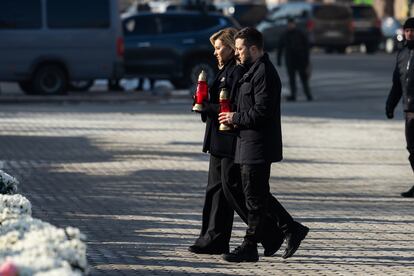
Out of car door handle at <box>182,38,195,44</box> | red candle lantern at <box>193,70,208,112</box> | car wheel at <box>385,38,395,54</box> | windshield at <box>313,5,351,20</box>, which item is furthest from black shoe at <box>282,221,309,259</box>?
car wheel at <box>385,38,395,54</box>

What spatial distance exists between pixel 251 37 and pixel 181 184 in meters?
5.38

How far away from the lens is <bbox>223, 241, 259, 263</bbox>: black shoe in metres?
9.98

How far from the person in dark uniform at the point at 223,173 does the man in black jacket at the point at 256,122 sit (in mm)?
116

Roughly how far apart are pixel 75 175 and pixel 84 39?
40.5 ft

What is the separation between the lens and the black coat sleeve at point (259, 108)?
9.66 metres

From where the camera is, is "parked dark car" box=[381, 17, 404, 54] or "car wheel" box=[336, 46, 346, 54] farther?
"parked dark car" box=[381, 17, 404, 54]

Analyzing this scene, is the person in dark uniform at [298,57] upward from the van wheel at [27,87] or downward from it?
upward

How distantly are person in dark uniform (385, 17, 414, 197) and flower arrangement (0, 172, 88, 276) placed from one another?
21.8 feet

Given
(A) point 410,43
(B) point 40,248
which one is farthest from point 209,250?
(A) point 410,43

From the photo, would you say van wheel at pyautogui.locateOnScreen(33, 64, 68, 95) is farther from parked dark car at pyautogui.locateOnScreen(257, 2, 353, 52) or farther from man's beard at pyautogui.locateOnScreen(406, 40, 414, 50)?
parked dark car at pyautogui.locateOnScreen(257, 2, 353, 52)

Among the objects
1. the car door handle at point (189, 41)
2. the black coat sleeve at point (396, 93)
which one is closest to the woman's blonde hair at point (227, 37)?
the black coat sleeve at point (396, 93)

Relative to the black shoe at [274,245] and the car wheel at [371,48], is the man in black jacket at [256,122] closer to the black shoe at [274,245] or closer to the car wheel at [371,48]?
the black shoe at [274,245]

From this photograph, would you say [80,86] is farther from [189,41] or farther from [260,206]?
[260,206]

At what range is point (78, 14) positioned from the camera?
27.7m
